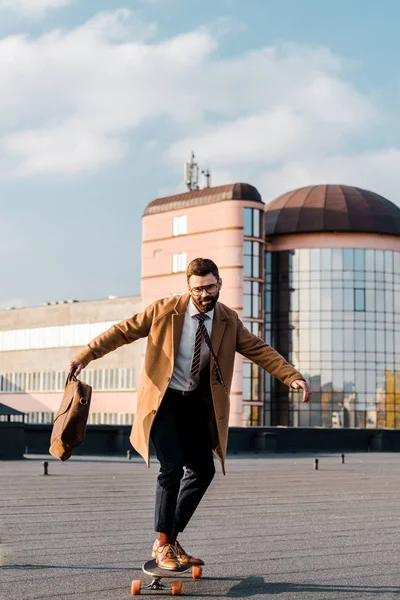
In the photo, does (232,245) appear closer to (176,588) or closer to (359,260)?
(359,260)

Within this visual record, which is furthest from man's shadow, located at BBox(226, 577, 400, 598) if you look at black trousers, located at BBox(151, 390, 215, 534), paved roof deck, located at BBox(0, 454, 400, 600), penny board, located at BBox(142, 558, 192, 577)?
black trousers, located at BBox(151, 390, 215, 534)

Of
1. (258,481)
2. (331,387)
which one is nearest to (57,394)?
(331,387)

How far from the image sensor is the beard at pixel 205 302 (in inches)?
265

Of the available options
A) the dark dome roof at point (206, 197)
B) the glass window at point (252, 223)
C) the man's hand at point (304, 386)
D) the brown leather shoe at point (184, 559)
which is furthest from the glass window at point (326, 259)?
the brown leather shoe at point (184, 559)

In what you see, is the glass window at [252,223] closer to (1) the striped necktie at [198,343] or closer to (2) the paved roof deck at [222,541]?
(2) the paved roof deck at [222,541]

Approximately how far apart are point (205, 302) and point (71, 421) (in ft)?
3.87

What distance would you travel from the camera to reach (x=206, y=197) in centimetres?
7638

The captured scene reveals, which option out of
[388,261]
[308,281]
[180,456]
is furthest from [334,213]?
[180,456]

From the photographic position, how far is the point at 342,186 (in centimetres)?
8669

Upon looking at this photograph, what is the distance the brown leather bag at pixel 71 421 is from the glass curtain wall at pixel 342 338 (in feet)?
243

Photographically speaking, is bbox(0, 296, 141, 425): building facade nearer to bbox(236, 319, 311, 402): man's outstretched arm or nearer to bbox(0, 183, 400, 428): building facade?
bbox(0, 183, 400, 428): building facade

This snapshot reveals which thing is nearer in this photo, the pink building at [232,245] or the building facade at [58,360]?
the pink building at [232,245]

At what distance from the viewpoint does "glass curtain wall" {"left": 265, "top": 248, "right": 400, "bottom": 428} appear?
79.7 metres

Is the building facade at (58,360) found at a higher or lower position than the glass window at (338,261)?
lower
